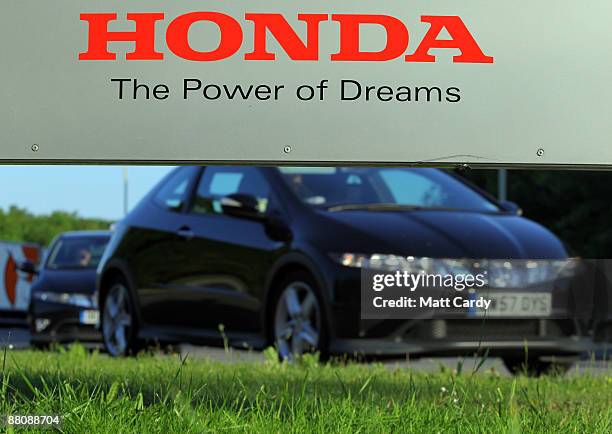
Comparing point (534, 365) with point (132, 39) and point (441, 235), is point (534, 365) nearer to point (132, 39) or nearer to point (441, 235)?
point (441, 235)

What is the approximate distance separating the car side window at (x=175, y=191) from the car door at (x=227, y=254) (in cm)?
19

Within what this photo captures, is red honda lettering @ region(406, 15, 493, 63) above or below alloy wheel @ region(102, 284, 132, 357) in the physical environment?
above

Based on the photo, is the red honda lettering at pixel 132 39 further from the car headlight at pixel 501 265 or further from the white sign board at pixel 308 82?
the car headlight at pixel 501 265

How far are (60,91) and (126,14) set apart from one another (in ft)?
1.17

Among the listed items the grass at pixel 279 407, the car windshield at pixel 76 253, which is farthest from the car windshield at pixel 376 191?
the car windshield at pixel 76 253

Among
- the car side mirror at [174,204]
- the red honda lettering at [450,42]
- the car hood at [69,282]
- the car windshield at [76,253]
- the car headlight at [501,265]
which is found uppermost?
the red honda lettering at [450,42]

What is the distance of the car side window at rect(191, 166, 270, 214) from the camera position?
10.1 metres

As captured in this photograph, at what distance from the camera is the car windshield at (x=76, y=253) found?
16.1m

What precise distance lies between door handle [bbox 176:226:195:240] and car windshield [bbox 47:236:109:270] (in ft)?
18.5

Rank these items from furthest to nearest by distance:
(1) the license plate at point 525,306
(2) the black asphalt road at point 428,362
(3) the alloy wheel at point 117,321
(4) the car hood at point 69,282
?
(4) the car hood at point 69,282
(3) the alloy wheel at point 117,321
(2) the black asphalt road at point 428,362
(1) the license plate at point 525,306

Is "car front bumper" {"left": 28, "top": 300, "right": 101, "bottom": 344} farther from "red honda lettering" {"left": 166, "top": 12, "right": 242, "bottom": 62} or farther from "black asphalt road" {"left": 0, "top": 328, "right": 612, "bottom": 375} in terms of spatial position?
"red honda lettering" {"left": 166, "top": 12, "right": 242, "bottom": 62}

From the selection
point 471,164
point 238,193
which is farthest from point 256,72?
point 238,193

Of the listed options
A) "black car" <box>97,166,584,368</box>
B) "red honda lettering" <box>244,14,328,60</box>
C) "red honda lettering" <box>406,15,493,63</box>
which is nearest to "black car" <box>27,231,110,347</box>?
"black car" <box>97,166,584,368</box>

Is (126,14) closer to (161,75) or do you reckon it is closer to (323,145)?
(161,75)
